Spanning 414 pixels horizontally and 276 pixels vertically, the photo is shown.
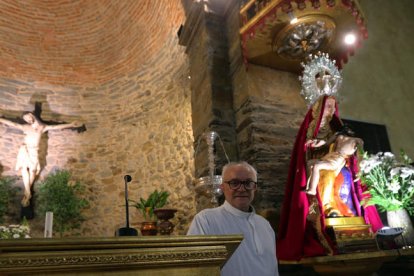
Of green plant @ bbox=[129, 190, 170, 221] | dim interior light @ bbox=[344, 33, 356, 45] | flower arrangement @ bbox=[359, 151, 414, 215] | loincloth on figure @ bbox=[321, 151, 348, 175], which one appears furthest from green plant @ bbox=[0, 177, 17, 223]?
dim interior light @ bbox=[344, 33, 356, 45]

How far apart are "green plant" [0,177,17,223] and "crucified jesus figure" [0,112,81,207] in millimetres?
249

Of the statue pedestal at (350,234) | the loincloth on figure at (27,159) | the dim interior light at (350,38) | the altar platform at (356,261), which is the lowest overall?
the altar platform at (356,261)

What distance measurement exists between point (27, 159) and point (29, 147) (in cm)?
31

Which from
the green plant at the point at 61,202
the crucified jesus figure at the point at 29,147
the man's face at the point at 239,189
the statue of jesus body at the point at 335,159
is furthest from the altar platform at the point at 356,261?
the crucified jesus figure at the point at 29,147

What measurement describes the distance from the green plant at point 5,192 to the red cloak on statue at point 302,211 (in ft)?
19.0

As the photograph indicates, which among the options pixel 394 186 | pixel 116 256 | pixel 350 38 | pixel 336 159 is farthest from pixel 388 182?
pixel 116 256

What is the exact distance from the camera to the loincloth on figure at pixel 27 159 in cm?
719

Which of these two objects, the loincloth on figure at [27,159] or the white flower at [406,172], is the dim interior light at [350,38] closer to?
the white flower at [406,172]

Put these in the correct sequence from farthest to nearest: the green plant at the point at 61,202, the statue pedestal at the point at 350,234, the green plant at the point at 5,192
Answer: the green plant at the point at 61,202, the green plant at the point at 5,192, the statue pedestal at the point at 350,234

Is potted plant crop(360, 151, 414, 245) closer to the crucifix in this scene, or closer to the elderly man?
the elderly man

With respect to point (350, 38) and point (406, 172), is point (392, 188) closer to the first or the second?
point (406, 172)

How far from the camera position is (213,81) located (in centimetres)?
489

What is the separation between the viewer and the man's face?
2.24 m

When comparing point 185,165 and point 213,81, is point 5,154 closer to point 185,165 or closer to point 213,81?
point 185,165
